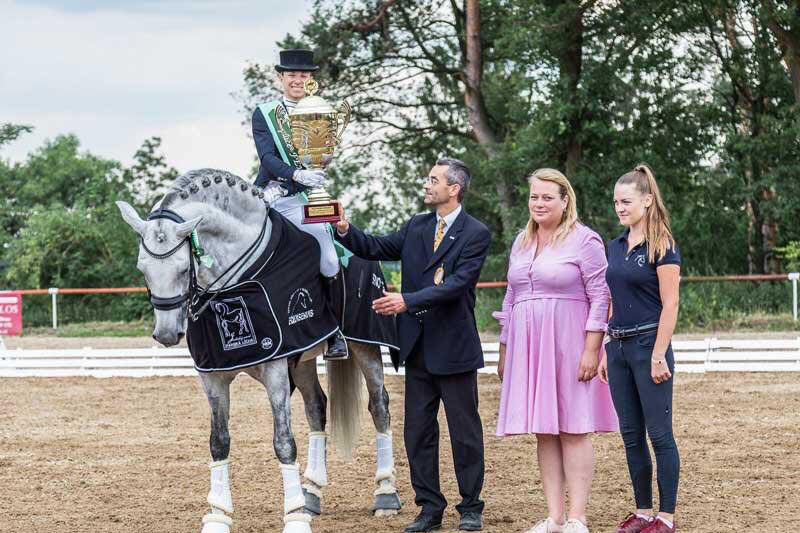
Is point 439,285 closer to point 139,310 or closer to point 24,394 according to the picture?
point 24,394

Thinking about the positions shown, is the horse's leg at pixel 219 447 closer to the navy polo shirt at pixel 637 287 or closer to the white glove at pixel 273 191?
the white glove at pixel 273 191

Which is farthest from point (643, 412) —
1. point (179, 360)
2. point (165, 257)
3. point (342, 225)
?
point (179, 360)

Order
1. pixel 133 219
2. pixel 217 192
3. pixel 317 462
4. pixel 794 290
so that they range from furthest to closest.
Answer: pixel 794 290
pixel 317 462
pixel 217 192
pixel 133 219

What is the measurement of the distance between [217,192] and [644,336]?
2154mm

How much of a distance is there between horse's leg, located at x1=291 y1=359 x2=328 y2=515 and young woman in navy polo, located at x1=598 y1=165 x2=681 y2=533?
1.82 meters

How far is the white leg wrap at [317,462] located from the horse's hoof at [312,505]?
7 cm

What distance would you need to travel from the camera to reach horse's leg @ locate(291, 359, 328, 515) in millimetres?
5879

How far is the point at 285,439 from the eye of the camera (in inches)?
201

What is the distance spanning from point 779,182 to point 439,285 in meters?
13.8

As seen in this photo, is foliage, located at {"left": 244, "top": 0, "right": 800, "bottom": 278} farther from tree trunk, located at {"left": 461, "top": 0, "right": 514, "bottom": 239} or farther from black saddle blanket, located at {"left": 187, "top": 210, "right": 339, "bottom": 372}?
black saddle blanket, located at {"left": 187, "top": 210, "right": 339, "bottom": 372}

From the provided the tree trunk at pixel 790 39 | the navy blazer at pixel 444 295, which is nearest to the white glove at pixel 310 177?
the navy blazer at pixel 444 295

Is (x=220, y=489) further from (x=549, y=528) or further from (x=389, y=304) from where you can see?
(x=549, y=528)

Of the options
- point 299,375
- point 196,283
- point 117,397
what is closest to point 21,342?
point 117,397

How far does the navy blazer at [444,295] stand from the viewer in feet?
17.0
